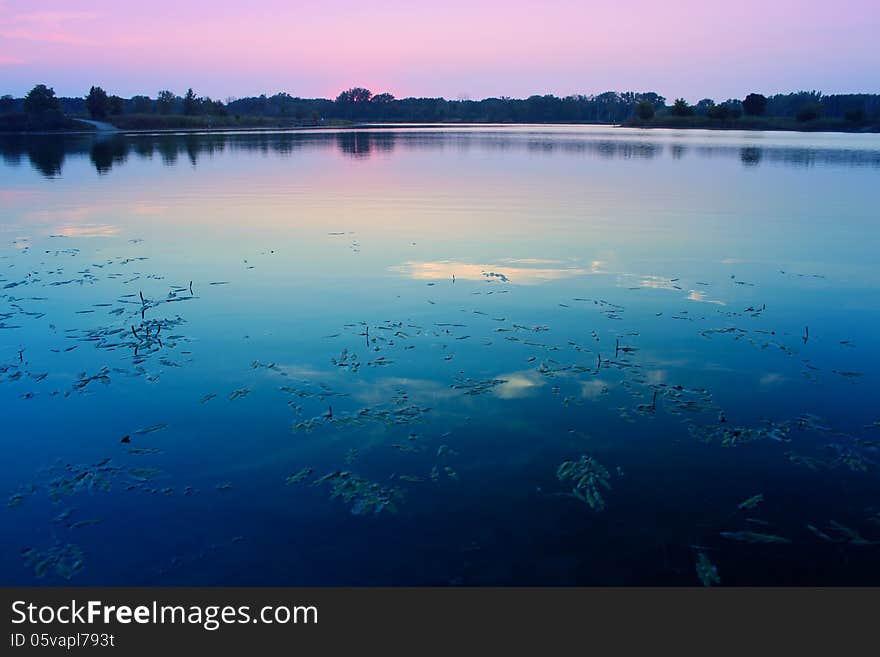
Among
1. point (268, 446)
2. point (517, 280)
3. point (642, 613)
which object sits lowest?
point (642, 613)

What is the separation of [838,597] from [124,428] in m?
10.5

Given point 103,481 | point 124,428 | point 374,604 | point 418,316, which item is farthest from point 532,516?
point 418,316

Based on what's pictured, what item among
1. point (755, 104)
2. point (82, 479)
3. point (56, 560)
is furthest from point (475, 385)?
point (755, 104)

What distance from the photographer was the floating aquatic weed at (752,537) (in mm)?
7422

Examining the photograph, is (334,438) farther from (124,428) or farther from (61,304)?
(61,304)

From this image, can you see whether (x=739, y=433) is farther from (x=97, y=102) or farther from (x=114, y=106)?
(x=114, y=106)

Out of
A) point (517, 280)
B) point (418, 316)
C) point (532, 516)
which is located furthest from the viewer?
point (517, 280)

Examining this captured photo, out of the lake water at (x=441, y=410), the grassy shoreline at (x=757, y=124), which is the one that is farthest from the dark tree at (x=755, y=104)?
the lake water at (x=441, y=410)

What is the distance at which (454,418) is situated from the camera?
10.2m

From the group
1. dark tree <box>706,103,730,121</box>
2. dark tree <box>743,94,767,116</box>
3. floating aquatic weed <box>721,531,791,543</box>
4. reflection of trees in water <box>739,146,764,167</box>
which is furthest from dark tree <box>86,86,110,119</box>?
floating aquatic weed <box>721,531,791,543</box>

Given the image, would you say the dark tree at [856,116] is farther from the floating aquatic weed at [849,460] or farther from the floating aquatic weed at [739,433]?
the floating aquatic weed at [849,460]

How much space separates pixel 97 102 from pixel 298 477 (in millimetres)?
199508

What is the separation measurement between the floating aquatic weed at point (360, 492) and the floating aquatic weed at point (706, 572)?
3863 mm

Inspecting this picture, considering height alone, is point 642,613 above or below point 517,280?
below
